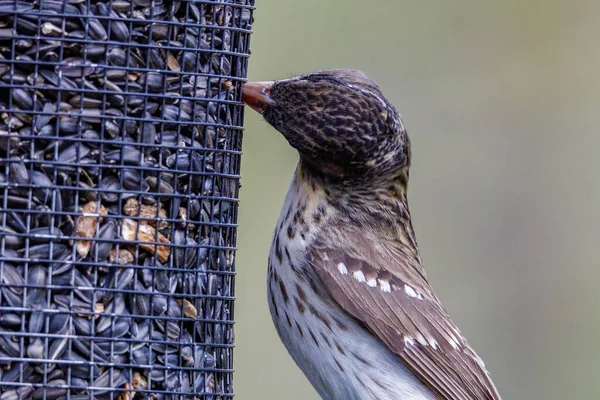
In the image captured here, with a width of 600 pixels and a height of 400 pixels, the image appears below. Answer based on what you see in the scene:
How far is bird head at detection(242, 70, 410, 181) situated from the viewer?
611cm

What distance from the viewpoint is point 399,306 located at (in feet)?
22.3

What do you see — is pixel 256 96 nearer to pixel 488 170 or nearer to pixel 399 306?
pixel 399 306

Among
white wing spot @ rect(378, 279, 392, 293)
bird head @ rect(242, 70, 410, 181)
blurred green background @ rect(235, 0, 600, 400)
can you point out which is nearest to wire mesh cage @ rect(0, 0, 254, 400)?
bird head @ rect(242, 70, 410, 181)

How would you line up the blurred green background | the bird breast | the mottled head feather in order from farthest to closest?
the blurred green background
the bird breast
the mottled head feather

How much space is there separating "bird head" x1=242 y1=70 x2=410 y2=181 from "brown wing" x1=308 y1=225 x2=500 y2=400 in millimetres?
503

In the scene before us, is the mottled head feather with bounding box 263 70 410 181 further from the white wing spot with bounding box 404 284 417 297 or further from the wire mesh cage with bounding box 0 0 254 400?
the white wing spot with bounding box 404 284 417 297

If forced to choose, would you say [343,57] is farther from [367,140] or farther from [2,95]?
[2,95]

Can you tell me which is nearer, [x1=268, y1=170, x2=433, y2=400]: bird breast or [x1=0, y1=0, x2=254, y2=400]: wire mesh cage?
[x1=0, y1=0, x2=254, y2=400]: wire mesh cage

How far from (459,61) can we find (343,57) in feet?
4.08

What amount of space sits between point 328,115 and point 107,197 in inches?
47.9

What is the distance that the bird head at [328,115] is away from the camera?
20.0 feet

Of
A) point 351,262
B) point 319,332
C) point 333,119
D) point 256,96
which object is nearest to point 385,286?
point 351,262

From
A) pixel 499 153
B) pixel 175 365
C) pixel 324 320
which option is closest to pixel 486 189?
pixel 499 153

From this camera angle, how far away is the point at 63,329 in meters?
5.42
